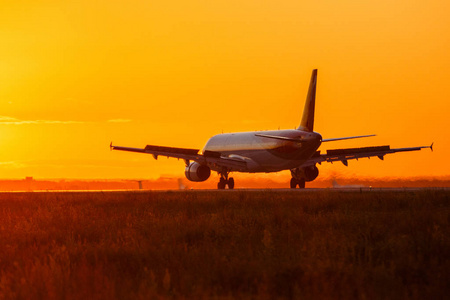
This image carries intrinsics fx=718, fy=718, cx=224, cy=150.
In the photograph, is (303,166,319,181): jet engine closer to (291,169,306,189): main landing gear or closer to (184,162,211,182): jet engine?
(291,169,306,189): main landing gear

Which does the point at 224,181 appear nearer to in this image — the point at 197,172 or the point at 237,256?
the point at 197,172

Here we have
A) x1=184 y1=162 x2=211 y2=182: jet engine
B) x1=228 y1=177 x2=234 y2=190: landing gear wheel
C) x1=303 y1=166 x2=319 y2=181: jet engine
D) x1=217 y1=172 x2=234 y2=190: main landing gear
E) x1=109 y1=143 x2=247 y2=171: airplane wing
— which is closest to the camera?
x1=109 y1=143 x2=247 y2=171: airplane wing

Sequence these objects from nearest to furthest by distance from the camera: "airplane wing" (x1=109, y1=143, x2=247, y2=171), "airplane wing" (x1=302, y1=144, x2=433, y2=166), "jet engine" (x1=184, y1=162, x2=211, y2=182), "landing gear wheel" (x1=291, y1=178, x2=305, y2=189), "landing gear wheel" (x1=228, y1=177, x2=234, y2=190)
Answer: "airplane wing" (x1=302, y1=144, x2=433, y2=166)
"airplane wing" (x1=109, y1=143, x2=247, y2=171)
"jet engine" (x1=184, y1=162, x2=211, y2=182)
"landing gear wheel" (x1=291, y1=178, x2=305, y2=189)
"landing gear wheel" (x1=228, y1=177, x2=234, y2=190)

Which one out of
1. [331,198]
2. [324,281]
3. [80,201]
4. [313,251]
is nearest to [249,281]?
[324,281]

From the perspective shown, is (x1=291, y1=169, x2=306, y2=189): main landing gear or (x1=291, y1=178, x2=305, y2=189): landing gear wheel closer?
(x1=291, y1=169, x2=306, y2=189): main landing gear

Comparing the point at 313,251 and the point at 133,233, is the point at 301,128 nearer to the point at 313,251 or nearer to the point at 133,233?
the point at 133,233

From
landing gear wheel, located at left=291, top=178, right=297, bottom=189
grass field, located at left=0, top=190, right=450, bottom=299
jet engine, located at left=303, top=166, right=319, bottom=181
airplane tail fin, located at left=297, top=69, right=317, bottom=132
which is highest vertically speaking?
airplane tail fin, located at left=297, top=69, right=317, bottom=132

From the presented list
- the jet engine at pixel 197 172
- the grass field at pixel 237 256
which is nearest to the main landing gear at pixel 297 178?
the jet engine at pixel 197 172

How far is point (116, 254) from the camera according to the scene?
1814 cm

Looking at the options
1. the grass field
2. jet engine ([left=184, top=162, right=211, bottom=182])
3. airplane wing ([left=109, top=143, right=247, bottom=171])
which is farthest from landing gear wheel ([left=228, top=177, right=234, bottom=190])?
the grass field

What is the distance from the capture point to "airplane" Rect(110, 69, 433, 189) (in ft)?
166

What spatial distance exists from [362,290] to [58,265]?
6.92m

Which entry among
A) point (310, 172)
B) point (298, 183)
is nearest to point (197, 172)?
point (298, 183)

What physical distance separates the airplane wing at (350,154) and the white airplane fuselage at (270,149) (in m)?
1.85
